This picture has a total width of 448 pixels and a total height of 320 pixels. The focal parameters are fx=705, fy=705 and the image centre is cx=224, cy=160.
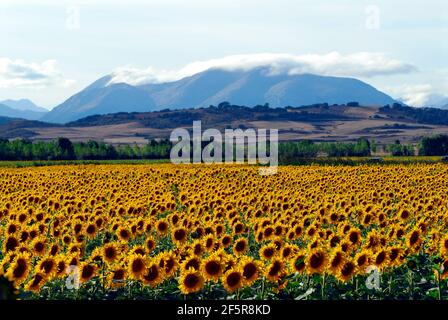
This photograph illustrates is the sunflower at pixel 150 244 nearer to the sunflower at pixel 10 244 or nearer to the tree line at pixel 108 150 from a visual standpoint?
the sunflower at pixel 10 244

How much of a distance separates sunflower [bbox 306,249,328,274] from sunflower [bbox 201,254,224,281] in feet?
4.33

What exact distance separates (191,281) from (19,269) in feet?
8.93

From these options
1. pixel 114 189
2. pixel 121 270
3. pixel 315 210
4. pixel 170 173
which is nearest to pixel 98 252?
pixel 121 270

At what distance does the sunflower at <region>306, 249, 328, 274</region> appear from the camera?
1028cm

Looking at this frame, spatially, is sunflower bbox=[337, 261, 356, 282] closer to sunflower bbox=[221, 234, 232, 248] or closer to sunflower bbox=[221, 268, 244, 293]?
sunflower bbox=[221, 268, 244, 293]

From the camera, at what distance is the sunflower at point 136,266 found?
10.4 meters

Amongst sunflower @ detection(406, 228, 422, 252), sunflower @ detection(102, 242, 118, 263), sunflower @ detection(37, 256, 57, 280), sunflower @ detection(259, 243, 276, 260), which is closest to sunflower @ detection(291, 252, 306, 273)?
sunflower @ detection(259, 243, 276, 260)

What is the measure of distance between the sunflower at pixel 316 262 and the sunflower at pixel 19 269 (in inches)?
165

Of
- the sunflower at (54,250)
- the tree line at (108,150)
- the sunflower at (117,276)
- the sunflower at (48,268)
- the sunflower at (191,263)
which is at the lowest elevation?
the tree line at (108,150)

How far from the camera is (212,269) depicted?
32.8 feet

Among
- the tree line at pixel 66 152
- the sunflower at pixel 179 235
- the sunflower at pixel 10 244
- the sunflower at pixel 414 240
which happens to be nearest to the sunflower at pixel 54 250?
the sunflower at pixel 10 244

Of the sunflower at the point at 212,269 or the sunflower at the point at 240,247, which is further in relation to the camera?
the sunflower at the point at 240,247
